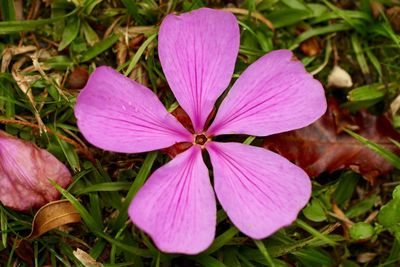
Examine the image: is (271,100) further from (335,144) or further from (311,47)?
(311,47)

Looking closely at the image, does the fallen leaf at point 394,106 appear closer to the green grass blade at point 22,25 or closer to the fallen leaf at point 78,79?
the fallen leaf at point 78,79

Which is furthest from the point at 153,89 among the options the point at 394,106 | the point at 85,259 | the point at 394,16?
the point at 394,16

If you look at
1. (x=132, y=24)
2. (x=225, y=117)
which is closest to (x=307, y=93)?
(x=225, y=117)

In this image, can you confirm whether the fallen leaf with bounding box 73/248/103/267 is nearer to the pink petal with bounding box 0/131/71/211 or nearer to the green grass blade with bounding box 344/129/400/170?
the pink petal with bounding box 0/131/71/211

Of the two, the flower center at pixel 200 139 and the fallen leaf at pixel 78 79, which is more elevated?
the fallen leaf at pixel 78 79

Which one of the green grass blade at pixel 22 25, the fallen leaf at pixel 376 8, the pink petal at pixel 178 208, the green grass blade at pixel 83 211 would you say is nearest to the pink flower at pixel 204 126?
the pink petal at pixel 178 208
